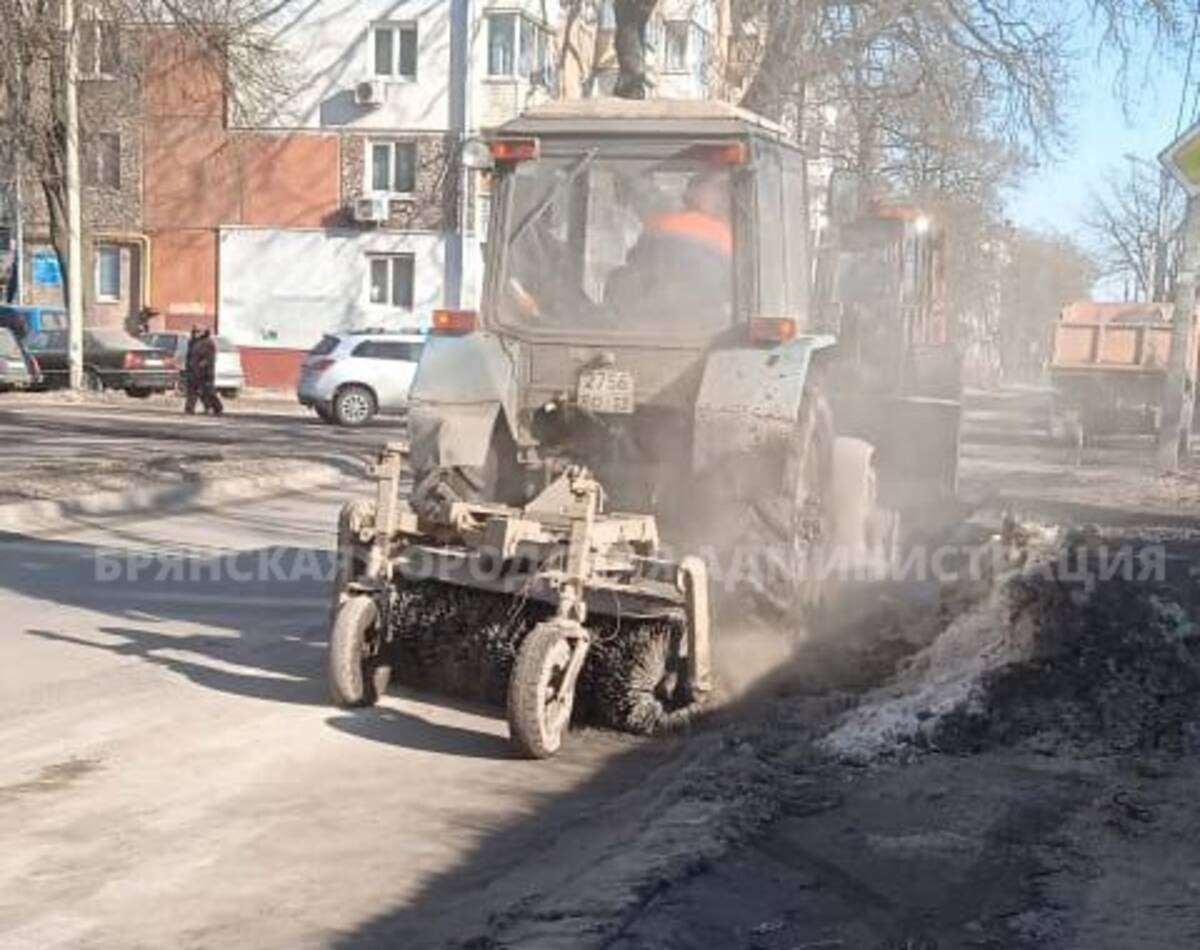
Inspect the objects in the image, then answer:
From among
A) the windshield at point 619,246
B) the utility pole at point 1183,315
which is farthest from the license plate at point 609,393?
the utility pole at point 1183,315

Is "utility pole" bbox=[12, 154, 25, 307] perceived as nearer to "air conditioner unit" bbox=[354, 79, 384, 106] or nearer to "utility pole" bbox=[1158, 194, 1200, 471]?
"air conditioner unit" bbox=[354, 79, 384, 106]

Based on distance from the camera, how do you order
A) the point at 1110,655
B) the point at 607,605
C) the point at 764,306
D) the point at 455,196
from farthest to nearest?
the point at 455,196 → the point at 764,306 → the point at 1110,655 → the point at 607,605

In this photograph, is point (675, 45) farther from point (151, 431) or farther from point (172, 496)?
point (172, 496)

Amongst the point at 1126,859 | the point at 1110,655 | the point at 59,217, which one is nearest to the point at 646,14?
the point at 1110,655

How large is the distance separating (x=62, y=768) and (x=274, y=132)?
39357mm

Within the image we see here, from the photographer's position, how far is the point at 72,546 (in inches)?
541

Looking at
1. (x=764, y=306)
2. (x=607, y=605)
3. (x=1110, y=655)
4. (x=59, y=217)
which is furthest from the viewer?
(x=59, y=217)

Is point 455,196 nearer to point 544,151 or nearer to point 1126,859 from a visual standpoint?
point 544,151

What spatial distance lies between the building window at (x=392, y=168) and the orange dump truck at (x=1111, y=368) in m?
18.5

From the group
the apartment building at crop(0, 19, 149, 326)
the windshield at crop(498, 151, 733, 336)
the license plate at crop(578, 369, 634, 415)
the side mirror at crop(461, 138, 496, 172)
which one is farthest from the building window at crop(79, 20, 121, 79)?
the license plate at crop(578, 369, 634, 415)

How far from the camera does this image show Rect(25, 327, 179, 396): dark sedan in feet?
120

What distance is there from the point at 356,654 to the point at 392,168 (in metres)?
37.2

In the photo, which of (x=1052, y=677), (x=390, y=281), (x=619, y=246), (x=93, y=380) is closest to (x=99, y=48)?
(x=93, y=380)

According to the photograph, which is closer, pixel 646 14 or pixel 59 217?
pixel 646 14
